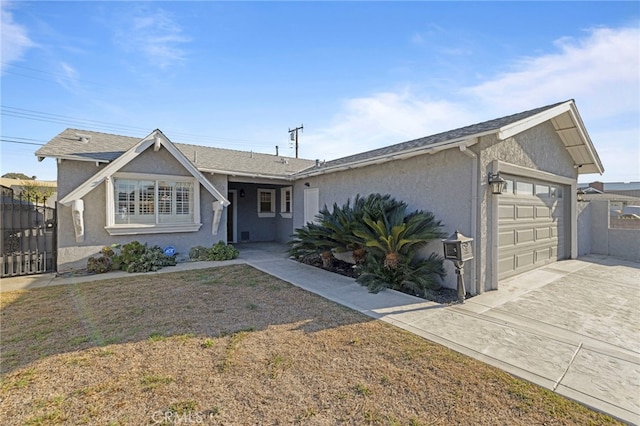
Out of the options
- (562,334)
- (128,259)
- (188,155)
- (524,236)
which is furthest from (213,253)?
(524,236)

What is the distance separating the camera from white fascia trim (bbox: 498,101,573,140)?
641 centimetres

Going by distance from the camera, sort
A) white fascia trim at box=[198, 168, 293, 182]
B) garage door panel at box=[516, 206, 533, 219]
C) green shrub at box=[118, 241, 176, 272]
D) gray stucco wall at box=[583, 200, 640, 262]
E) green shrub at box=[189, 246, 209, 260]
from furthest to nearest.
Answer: gray stucco wall at box=[583, 200, 640, 262], white fascia trim at box=[198, 168, 293, 182], green shrub at box=[189, 246, 209, 260], green shrub at box=[118, 241, 176, 272], garage door panel at box=[516, 206, 533, 219]

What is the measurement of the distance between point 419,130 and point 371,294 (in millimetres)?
8485

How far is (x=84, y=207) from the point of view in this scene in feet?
28.3

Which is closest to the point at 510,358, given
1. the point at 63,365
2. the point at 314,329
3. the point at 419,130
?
the point at 314,329

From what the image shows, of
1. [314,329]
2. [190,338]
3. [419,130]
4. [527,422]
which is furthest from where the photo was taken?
[419,130]

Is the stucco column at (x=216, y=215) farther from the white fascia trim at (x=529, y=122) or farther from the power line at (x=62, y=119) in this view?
the power line at (x=62, y=119)

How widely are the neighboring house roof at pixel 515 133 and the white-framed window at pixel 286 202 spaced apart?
7.67 feet

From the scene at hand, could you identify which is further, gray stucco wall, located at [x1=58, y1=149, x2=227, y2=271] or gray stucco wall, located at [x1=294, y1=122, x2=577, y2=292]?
gray stucco wall, located at [x1=58, y1=149, x2=227, y2=271]

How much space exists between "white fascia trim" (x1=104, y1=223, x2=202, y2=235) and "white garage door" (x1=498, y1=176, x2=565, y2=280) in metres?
9.59

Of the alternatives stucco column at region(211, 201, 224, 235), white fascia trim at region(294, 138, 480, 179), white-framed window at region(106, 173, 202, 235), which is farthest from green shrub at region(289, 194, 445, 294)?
white-framed window at region(106, 173, 202, 235)

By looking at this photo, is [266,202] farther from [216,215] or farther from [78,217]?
[78,217]

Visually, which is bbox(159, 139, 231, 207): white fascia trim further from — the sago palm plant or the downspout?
the downspout

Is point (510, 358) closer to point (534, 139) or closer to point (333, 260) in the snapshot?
point (333, 260)
